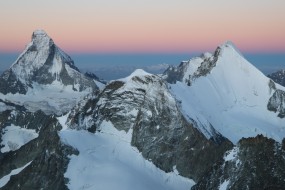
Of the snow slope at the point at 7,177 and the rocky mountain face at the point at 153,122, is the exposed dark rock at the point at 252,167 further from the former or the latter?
the snow slope at the point at 7,177

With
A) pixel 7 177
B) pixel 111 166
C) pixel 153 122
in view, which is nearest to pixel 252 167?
pixel 111 166

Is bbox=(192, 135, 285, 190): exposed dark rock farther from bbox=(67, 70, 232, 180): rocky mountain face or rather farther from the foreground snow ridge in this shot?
bbox=(67, 70, 232, 180): rocky mountain face

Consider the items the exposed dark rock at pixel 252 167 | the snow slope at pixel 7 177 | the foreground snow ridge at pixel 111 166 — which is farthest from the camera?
the snow slope at pixel 7 177

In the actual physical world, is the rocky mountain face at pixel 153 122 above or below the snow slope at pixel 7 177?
above

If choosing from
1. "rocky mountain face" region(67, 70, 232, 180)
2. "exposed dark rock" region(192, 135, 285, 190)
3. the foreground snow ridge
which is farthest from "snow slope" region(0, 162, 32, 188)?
"exposed dark rock" region(192, 135, 285, 190)

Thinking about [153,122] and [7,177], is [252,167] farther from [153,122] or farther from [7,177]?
[7,177]

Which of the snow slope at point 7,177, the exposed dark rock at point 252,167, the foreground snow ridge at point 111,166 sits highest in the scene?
the exposed dark rock at point 252,167

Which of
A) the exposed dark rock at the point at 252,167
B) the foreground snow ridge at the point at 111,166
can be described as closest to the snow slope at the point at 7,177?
the foreground snow ridge at the point at 111,166

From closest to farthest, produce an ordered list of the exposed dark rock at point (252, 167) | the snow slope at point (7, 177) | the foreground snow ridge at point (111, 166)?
the exposed dark rock at point (252, 167) < the foreground snow ridge at point (111, 166) < the snow slope at point (7, 177)
